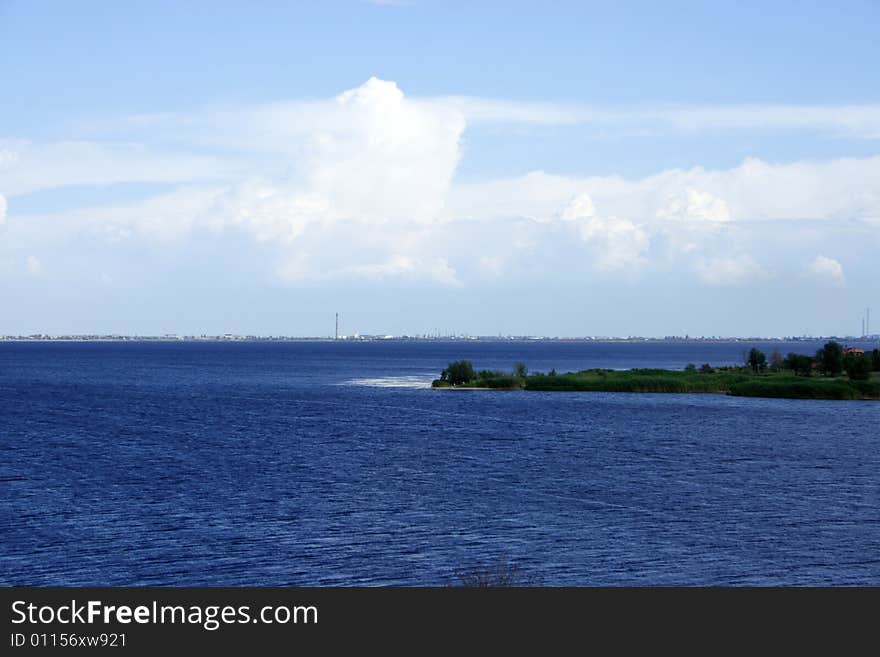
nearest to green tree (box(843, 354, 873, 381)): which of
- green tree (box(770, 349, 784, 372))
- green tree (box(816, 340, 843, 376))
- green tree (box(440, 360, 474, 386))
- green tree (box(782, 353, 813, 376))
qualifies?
green tree (box(816, 340, 843, 376))

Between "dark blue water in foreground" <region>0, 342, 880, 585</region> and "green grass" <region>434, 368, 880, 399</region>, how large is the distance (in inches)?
773

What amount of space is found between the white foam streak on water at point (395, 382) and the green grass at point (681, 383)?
38.7 ft

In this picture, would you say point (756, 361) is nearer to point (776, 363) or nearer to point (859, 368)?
point (776, 363)

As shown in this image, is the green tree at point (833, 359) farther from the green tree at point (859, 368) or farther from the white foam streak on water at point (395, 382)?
the white foam streak on water at point (395, 382)

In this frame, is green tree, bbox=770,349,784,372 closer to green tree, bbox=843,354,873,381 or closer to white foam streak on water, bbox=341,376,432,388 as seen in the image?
green tree, bbox=843,354,873,381

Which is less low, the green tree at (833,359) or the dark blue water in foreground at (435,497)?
the green tree at (833,359)

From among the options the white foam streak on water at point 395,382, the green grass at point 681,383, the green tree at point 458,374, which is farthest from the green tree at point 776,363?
the white foam streak on water at point 395,382

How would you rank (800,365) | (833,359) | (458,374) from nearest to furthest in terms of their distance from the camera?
1. (833,359)
2. (458,374)
3. (800,365)

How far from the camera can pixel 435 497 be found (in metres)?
55.1

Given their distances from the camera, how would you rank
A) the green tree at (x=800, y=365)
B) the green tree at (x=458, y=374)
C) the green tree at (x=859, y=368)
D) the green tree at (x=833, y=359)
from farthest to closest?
the green tree at (x=800, y=365), the green tree at (x=458, y=374), the green tree at (x=833, y=359), the green tree at (x=859, y=368)

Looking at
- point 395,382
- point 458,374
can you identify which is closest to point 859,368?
point 458,374

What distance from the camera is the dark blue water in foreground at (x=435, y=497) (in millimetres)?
39125

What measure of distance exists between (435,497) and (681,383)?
9756 centimetres

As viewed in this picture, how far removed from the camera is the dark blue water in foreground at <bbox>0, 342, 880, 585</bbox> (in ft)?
128
